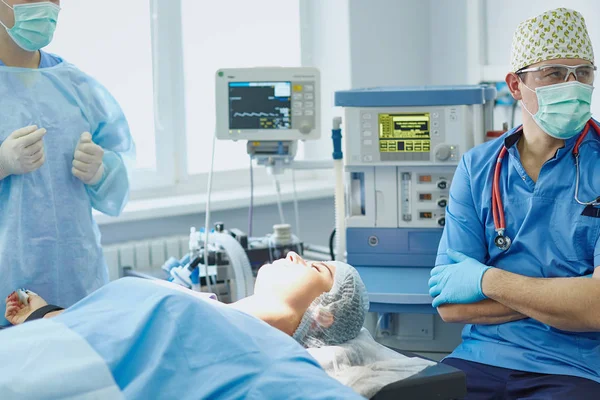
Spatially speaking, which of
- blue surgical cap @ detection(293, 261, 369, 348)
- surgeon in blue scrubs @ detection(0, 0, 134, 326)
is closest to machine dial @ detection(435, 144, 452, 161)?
blue surgical cap @ detection(293, 261, 369, 348)

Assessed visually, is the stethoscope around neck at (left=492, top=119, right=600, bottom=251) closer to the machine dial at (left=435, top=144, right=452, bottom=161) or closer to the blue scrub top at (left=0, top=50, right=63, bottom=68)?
the machine dial at (left=435, top=144, right=452, bottom=161)

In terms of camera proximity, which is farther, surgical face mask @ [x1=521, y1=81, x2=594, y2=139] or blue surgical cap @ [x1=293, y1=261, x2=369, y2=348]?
surgical face mask @ [x1=521, y1=81, x2=594, y2=139]

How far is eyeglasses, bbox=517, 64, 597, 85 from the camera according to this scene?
6.69ft

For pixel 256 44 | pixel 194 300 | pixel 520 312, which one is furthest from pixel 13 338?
pixel 256 44

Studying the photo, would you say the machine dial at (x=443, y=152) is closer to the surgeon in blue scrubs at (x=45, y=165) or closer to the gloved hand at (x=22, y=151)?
the surgeon in blue scrubs at (x=45, y=165)

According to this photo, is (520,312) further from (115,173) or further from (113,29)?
(113,29)

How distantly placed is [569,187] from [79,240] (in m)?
1.34

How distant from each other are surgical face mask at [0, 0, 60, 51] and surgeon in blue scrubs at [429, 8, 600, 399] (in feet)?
3.95

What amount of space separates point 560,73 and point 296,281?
0.86 metres

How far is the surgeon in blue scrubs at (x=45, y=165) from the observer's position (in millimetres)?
2123

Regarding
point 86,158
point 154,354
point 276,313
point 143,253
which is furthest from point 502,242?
point 143,253

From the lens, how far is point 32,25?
2.13 metres

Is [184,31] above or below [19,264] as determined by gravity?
above

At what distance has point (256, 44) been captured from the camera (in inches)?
154
